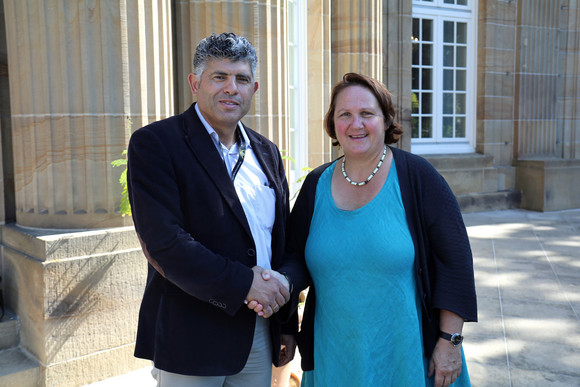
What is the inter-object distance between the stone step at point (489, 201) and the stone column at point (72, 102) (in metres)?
7.34

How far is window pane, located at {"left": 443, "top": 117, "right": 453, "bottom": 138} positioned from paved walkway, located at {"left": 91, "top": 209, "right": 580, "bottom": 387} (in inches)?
96.2

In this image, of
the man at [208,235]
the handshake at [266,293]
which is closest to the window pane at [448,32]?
the man at [208,235]

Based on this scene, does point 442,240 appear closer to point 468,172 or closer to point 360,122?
point 360,122

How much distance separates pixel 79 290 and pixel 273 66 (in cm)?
232

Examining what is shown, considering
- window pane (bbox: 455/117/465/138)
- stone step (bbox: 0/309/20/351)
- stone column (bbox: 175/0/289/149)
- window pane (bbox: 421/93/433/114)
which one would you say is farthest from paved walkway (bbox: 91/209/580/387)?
window pane (bbox: 421/93/433/114)

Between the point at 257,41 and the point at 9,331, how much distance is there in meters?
2.73

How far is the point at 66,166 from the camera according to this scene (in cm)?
367

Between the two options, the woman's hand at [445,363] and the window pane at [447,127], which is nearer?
the woman's hand at [445,363]

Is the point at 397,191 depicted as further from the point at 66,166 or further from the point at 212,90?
the point at 66,166

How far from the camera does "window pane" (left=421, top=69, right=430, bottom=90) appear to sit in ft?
33.9

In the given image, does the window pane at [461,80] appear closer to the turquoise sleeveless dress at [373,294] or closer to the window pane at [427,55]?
the window pane at [427,55]

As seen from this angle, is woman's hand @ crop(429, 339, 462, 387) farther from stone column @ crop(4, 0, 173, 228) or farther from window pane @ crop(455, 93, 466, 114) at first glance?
window pane @ crop(455, 93, 466, 114)

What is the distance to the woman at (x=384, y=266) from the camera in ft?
6.71

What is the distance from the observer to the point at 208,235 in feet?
6.27
